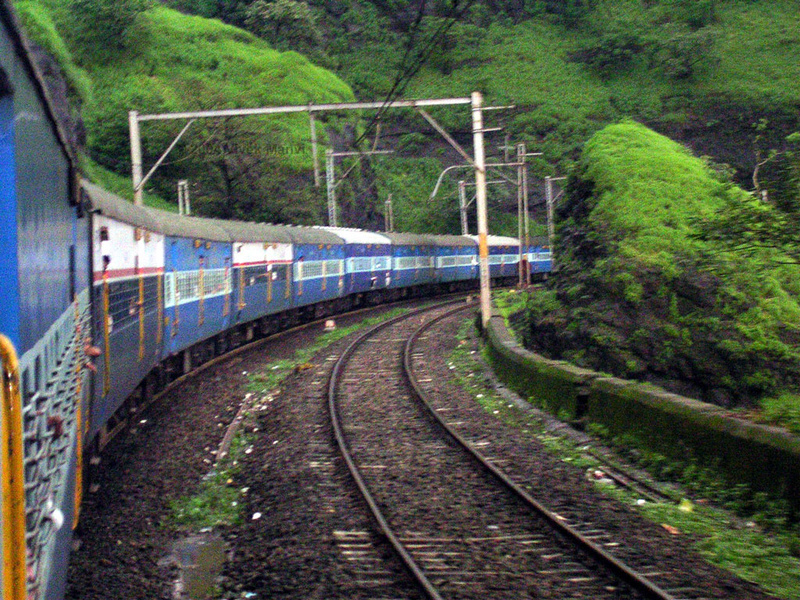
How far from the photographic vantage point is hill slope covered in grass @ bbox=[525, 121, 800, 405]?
1544 cm

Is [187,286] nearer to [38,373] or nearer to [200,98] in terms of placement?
[38,373]

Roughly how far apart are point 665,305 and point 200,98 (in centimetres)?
3428

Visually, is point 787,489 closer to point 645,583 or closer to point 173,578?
point 645,583

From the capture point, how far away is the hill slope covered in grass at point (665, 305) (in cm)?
1544

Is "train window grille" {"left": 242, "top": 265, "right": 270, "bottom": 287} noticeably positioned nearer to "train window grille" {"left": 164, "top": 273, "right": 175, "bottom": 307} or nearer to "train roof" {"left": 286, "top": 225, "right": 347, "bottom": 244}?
"train roof" {"left": 286, "top": 225, "right": 347, "bottom": 244}

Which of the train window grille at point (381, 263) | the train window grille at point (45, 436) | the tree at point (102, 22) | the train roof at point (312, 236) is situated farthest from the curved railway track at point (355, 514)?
the tree at point (102, 22)

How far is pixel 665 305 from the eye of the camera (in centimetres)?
1644

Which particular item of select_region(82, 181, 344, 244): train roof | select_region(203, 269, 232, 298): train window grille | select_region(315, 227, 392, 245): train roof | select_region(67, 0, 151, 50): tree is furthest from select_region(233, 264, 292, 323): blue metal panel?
select_region(67, 0, 151, 50): tree

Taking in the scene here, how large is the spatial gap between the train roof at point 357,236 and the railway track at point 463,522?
16.9 metres

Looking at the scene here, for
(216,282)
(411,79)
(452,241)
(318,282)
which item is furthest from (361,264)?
(411,79)

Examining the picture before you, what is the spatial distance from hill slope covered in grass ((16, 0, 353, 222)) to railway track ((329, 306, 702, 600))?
25.0 meters

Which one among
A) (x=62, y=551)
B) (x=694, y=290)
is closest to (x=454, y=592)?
(x=62, y=551)

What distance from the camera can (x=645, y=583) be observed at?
5.46m

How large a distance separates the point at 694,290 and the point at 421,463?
9.10 m
